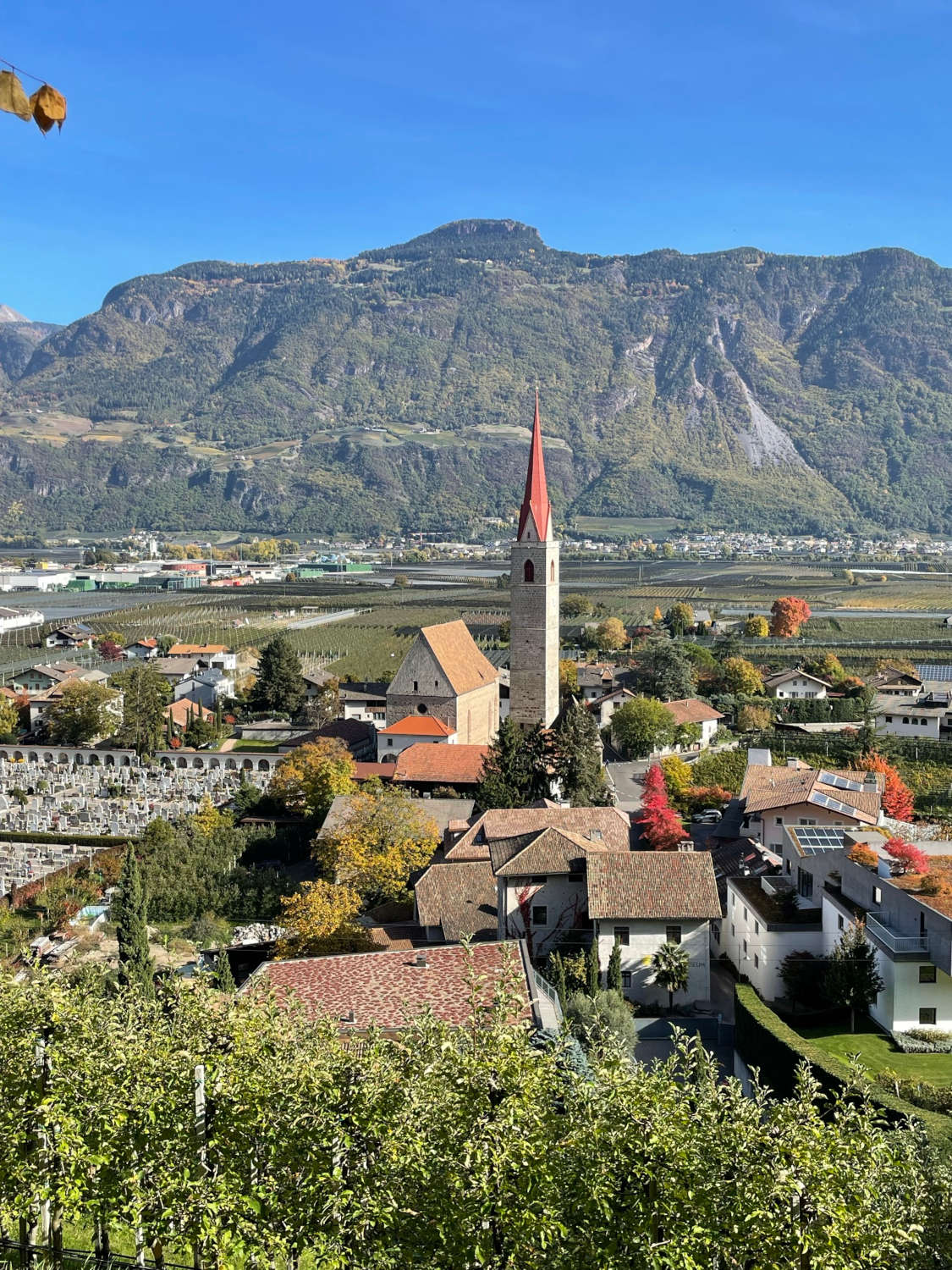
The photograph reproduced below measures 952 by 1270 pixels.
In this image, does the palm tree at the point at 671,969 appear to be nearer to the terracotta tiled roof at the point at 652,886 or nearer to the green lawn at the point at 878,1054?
the terracotta tiled roof at the point at 652,886

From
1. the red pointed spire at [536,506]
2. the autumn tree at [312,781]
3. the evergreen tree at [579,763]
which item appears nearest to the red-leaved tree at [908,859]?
the evergreen tree at [579,763]

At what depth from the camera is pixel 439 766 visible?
3781 cm

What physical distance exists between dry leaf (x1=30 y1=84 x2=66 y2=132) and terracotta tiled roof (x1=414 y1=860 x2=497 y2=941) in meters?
19.8

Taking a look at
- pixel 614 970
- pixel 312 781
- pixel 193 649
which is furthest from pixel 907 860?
pixel 193 649

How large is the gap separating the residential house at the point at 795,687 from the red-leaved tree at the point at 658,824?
71.6 feet

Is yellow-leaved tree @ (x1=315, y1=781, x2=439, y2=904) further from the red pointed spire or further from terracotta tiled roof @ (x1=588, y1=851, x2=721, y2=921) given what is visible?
the red pointed spire

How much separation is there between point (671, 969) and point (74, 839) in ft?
65.3

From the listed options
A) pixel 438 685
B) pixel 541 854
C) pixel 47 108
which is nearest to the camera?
pixel 47 108

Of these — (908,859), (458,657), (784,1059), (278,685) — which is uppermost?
(458,657)

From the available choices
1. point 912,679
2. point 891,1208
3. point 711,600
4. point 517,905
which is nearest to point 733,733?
point 912,679

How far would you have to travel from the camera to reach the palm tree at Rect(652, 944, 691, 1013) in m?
21.2

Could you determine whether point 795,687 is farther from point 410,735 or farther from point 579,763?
point 579,763

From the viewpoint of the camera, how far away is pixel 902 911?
750 inches

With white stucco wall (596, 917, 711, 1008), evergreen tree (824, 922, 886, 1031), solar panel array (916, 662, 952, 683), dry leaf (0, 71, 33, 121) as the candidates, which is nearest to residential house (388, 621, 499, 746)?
white stucco wall (596, 917, 711, 1008)
